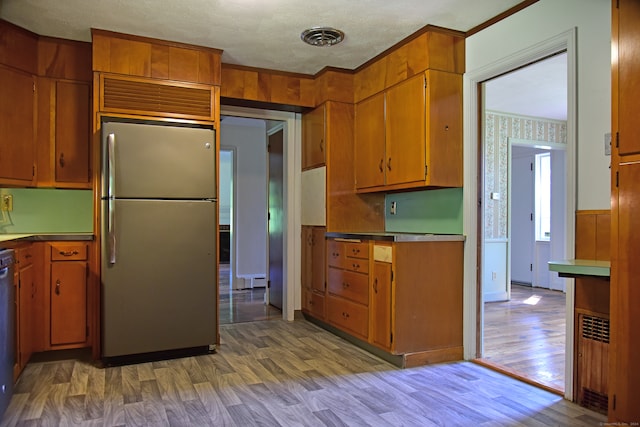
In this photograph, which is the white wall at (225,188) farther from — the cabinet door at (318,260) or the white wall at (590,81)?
the white wall at (590,81)

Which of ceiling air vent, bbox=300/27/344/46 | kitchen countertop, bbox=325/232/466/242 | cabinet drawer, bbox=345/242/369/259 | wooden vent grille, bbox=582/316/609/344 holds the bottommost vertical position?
wooden vent grille, bbox=582/316/609/344

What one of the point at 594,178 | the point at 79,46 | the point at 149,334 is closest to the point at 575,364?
the point at 594,178

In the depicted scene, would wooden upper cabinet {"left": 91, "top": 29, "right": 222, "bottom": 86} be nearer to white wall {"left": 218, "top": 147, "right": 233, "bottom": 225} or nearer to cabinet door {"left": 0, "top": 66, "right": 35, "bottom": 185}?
cabinet door {"left": 0, "top": 66, "right": 35, "bottom": 185}

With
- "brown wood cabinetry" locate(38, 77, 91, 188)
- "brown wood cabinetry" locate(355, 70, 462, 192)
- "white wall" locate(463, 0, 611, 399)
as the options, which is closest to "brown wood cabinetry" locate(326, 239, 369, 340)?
"brown wood cabinetry" locate(355, 70, 462, 192)

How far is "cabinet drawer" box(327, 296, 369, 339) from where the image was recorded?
3367 mm

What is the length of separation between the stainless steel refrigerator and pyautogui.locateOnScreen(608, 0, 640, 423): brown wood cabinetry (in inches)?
97.3

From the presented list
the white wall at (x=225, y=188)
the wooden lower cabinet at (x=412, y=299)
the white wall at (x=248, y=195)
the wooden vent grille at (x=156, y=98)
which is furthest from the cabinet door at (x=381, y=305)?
the white wall at (x=225, y=188)

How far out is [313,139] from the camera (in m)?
4.25

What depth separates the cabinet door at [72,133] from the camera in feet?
11.1

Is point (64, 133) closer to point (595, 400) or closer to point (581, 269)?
point (581, 269)

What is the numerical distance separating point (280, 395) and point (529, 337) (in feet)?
7.71

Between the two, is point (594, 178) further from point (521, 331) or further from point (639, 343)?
point (521, 331)

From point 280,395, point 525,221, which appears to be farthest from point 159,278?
point 525,221

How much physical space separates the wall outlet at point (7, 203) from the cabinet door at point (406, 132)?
290cm
